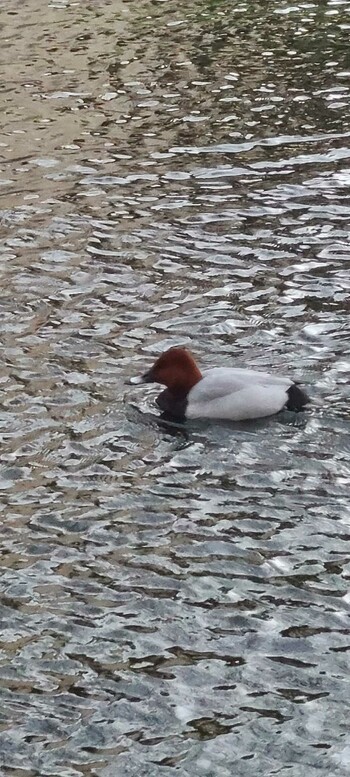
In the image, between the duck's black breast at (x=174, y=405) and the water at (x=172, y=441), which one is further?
the duck's black breast at (x=174, y=405)

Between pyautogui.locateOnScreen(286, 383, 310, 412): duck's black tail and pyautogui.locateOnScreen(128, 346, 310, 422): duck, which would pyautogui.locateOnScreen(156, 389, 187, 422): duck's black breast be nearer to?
pyautogui.locateOnScreen(128, 346, 310, 422): duck

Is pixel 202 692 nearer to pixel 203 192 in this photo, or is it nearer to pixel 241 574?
pixel 241 574

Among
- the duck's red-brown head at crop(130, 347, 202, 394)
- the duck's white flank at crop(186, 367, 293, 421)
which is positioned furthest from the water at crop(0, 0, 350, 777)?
the duck's red-brown head at crop(130, 347, 202, 394)

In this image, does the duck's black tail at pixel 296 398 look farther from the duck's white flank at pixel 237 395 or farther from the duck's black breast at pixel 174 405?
the duck's black breast at pixel 174 405

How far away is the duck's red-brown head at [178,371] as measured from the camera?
34.8ft

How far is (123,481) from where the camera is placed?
9.49 meters

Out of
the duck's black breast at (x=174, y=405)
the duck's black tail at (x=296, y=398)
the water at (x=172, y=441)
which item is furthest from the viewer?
the duck's black breast at (x=174, y=405)

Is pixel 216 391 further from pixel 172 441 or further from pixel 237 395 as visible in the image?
pixel 172 441

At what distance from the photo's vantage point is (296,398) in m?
10.2

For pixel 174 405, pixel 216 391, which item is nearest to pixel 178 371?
pixel 174 405

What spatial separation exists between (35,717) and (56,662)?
51cm

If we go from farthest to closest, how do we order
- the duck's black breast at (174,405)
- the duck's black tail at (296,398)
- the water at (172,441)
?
the duck's black breast at (174,405), the duck's black tail at (296,398), the water at (172,441)

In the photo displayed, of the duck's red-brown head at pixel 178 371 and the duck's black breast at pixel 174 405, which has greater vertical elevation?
the duck's red-brown head at pixel 178 371

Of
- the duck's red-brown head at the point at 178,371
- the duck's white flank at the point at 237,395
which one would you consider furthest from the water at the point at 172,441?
the duck's red-brown head at the point at 178,371
